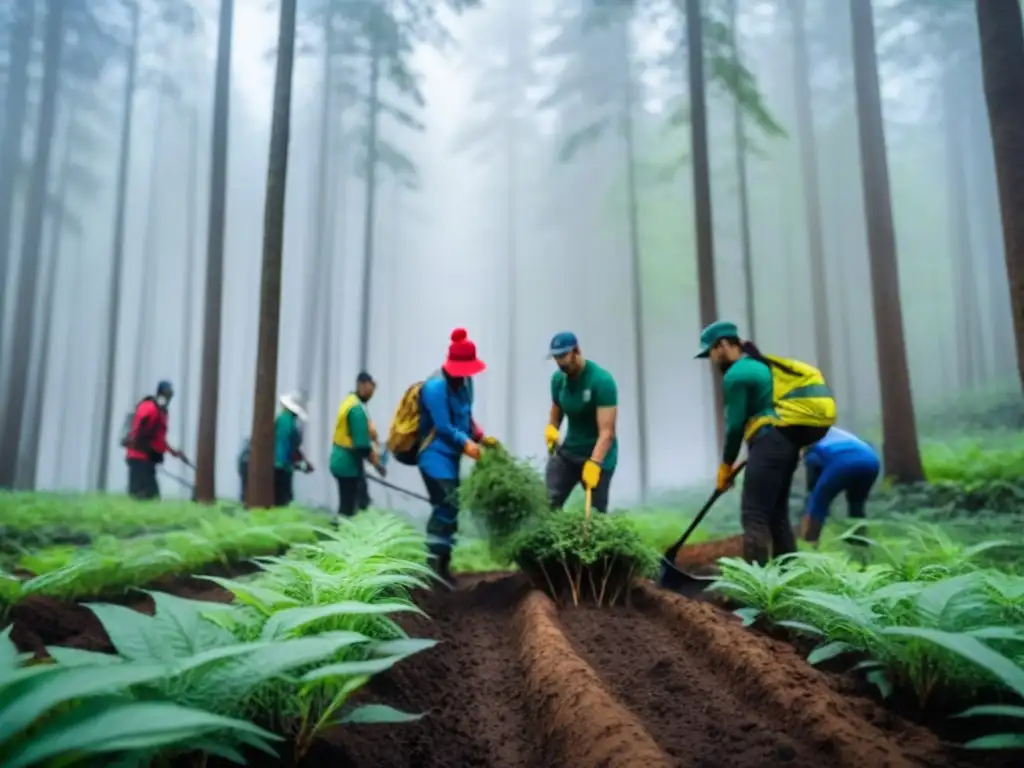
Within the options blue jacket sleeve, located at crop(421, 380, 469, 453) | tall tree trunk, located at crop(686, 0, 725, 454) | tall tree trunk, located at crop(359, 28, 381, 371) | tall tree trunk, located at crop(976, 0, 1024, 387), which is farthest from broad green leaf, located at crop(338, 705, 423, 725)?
tall tree trunk, located at crop(359, 28, 381, 371)

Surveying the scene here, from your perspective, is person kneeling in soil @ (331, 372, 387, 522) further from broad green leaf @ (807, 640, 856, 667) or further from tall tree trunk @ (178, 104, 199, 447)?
tall tree trunk @ (178, 104, 199, 447)

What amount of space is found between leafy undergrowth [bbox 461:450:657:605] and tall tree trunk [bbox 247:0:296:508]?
14.6 ft

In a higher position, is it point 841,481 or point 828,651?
point 841,481

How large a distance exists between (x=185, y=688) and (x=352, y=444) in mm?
4921

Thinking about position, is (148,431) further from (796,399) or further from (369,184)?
(369,184)

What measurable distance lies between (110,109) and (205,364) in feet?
31.4

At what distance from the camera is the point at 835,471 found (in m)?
4.84

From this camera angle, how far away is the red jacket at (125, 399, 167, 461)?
797 cm

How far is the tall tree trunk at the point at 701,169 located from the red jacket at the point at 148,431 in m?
7.49

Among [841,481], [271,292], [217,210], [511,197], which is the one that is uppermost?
[511,197]

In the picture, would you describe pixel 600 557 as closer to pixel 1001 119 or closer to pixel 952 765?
pixel 952 765

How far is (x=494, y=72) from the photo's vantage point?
20.0 metres

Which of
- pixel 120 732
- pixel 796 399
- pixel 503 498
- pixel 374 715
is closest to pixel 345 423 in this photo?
pixel 503 498

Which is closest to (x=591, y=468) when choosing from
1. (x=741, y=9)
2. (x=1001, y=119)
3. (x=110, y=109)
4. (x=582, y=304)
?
(x=1001, y=119)
